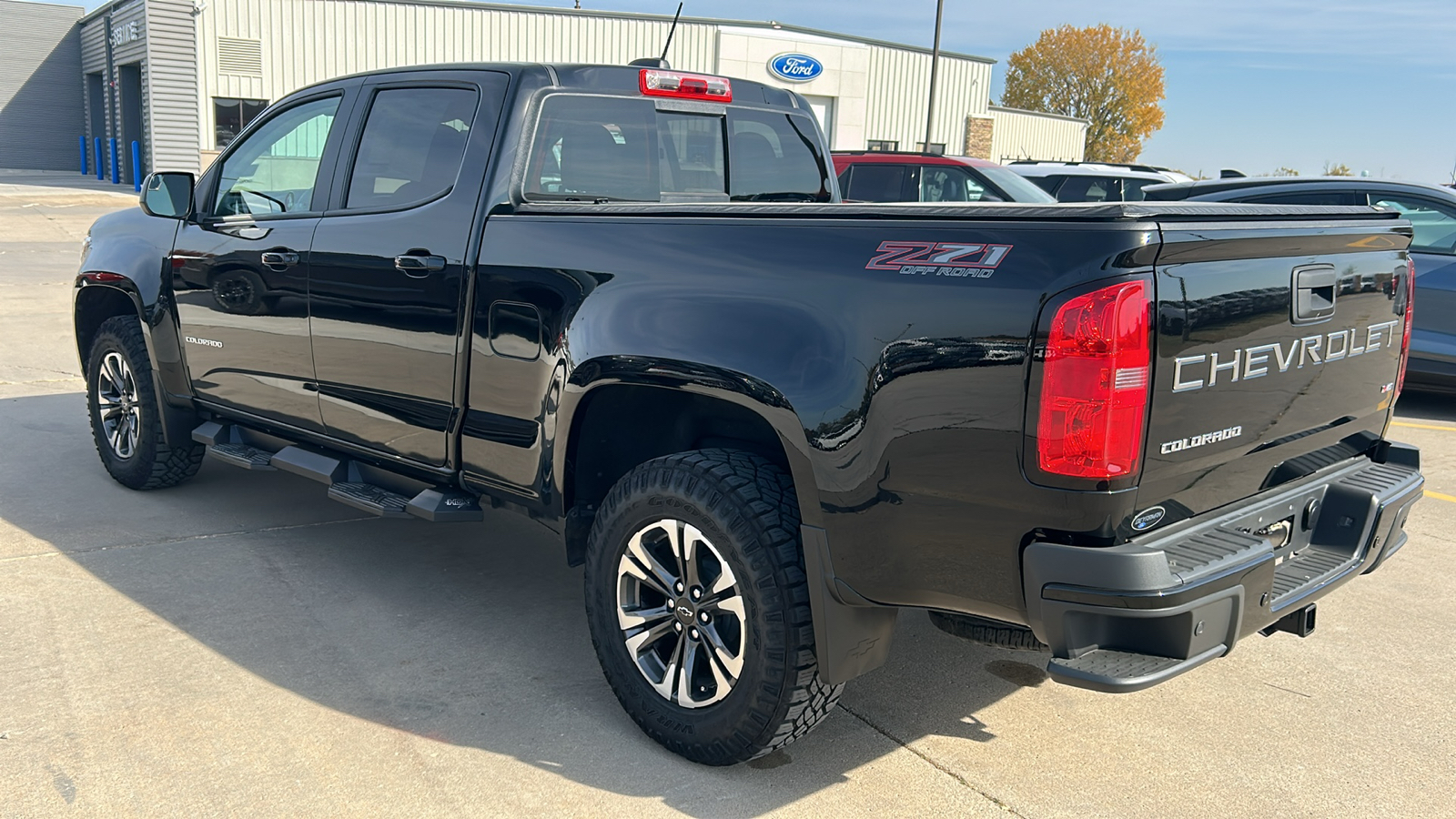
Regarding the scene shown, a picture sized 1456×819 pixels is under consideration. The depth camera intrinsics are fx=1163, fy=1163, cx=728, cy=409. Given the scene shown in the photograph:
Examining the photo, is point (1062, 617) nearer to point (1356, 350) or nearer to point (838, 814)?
point (838, 814)

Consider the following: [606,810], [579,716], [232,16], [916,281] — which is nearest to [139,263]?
[579,716]

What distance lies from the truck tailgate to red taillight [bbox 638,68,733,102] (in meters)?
2.22

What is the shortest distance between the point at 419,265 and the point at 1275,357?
2545 mm

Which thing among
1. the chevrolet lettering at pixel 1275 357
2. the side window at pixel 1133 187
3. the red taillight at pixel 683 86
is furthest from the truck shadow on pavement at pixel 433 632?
the side window at pixel 1133 187

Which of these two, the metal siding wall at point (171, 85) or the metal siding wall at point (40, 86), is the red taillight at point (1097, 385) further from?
the metal siding wall at point (40, 86)

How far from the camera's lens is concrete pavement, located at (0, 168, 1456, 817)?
9.78ft

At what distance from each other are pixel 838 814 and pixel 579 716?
876mm

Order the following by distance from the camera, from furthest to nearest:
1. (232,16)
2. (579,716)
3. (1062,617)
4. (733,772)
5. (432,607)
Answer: (232,16)
(432,607)
(579,716)
(733,772)
(1062,617)

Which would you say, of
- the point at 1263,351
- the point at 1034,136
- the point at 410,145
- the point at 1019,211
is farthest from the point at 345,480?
the point at 1034,136

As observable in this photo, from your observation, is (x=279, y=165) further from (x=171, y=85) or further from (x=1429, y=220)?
(x=171, y=85)

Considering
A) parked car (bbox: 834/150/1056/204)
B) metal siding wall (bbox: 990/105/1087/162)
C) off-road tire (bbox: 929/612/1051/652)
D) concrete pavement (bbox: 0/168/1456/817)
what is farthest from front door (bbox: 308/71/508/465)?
metal siding wall (bbox: 990/105/1087/162)

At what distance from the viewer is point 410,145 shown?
4082mm

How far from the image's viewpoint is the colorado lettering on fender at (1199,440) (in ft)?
8.22

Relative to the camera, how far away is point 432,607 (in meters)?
4.23
